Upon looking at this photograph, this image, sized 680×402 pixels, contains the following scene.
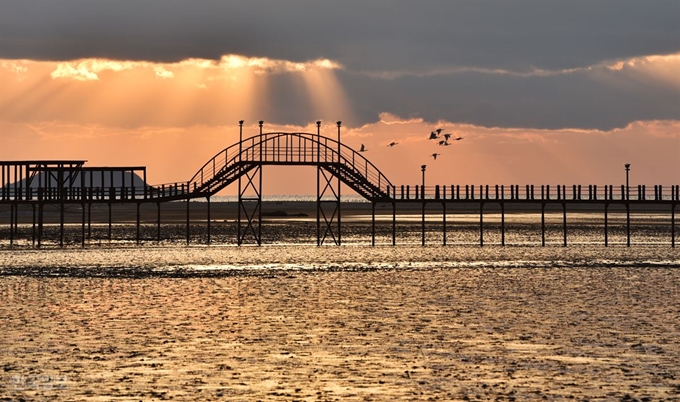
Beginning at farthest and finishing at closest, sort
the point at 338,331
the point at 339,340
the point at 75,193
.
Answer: the point at 75,193, the point at 338,331, the point at 339,340

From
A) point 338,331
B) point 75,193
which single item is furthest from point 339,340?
point 75,193

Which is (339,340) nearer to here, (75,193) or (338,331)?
(338,331)

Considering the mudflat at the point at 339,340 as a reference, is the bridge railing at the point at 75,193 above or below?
above

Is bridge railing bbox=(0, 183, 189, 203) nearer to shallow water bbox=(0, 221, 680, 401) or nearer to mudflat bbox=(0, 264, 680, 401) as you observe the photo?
shallow water bbox=(0, 221, 680, 401)

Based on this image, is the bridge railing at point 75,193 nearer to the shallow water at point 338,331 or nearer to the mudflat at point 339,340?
the shallow water at point 338,331

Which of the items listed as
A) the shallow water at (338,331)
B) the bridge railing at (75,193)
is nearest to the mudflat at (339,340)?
the shallow water at (338,331)

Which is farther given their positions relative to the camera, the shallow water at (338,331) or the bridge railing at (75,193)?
the bridge railing at (75,193)

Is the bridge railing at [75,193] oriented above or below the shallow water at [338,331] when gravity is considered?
above

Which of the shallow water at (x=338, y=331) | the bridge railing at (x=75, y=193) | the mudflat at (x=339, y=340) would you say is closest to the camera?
the mudflat at (x=339, y=340)

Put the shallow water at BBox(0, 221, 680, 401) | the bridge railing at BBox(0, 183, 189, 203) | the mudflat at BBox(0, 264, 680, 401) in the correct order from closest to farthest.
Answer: the mudflat at BBox(0, 264, 680, 401), the shallow water at BBox(0, 221, 680, 401), the bridge railing at BBox(0, 183, 189, 203)

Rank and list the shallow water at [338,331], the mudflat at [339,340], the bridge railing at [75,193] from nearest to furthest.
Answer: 1. the mudflat at [339,340]
2. the shallow water at [338,331]
3. the bridge railing at [75,193]

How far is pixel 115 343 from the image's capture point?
97.5ft

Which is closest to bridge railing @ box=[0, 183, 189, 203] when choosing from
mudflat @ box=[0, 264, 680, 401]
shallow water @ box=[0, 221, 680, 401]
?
shallow water @ box=[0, 221, 680, 401]

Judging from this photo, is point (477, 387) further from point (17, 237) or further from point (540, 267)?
point (17, 237)
